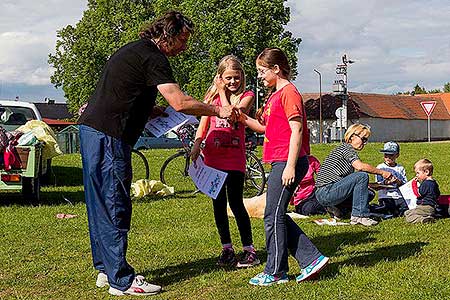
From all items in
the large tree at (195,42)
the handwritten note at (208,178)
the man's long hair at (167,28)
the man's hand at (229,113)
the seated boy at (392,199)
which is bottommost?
the seated boy at (392,199)

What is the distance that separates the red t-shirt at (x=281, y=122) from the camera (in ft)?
17.0

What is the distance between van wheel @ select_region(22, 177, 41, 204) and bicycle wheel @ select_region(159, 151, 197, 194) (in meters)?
2.70

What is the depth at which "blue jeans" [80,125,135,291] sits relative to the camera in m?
4.99

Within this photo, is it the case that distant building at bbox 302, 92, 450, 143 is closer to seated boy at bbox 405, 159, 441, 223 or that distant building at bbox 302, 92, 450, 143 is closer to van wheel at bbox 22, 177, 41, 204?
van wheel at bbox 22, 177, 41, 204

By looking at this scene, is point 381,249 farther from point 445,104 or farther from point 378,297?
point 445,104

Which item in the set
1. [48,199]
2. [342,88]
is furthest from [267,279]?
[342,88]

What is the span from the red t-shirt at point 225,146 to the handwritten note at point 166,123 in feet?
1.26

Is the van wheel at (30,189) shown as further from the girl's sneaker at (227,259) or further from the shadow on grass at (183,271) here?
the girl's sneaker at (227,259)

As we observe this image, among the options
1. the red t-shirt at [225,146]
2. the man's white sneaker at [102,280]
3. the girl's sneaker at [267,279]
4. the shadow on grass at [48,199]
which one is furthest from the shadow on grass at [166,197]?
the girl's sneaker at [267,279]

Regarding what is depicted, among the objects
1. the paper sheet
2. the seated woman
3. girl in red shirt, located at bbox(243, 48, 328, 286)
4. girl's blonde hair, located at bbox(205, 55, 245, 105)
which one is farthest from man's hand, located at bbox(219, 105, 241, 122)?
the paper sheet

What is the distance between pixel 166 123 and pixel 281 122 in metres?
1.00

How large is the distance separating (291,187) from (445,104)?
276 ft

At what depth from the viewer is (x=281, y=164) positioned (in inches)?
208

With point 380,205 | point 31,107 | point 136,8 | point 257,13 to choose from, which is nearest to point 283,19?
point 257,13
